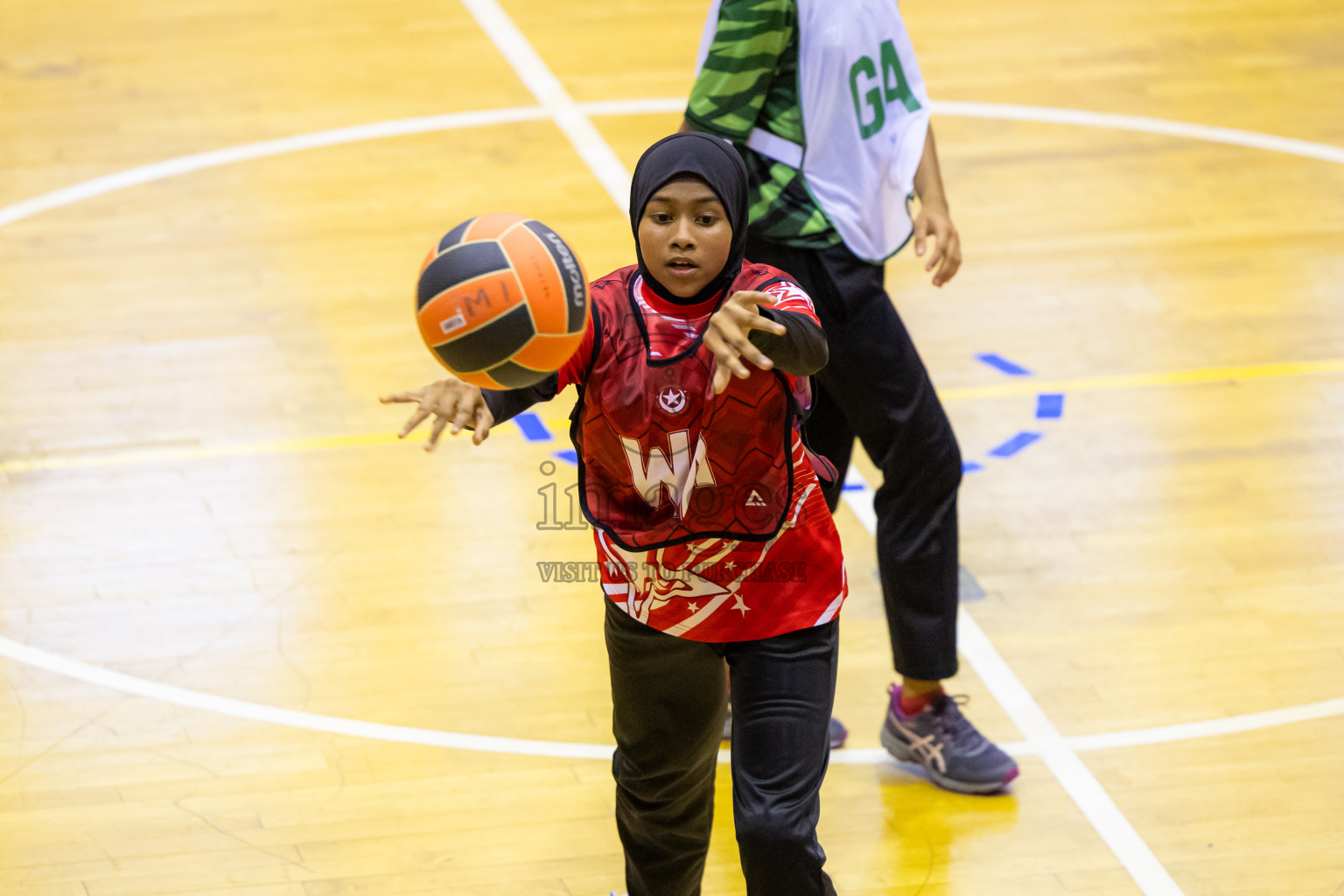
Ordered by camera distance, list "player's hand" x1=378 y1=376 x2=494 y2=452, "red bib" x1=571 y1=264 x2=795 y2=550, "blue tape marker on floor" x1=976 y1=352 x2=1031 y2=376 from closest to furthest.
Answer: "player's hand" x1=378 y1=376 x2=494 y2=452
"red bib" x1=571 y1=264 x2=795 y2=550
"blue tape marker on floor" x1=976 y1=352 x2=1031 y2=376

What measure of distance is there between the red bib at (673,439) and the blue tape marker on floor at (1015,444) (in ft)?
8.30

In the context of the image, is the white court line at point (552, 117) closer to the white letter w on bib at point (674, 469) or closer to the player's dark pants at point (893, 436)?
the player's dark pants at point (893, 436)

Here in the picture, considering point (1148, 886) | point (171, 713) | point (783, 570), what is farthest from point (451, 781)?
point (1148, 886)

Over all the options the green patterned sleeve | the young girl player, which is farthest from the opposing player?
the young girl player

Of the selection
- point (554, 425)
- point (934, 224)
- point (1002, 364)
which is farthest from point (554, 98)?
point (934, 224)

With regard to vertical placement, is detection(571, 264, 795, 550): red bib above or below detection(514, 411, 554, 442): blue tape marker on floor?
above

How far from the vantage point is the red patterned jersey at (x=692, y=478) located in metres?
2.76

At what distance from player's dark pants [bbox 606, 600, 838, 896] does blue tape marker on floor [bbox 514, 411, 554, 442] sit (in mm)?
2348

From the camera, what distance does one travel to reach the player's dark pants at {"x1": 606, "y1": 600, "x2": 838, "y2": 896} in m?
2.82

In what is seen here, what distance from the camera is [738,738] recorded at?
9.52ft

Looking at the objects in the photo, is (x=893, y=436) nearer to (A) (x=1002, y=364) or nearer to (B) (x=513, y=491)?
(B) (x=513, y=491)

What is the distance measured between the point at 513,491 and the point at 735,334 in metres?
2.68

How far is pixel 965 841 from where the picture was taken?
12.3 ft

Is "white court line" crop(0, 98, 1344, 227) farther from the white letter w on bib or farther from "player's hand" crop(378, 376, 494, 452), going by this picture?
"player's hand" crop(378, 376, 494, 452)
